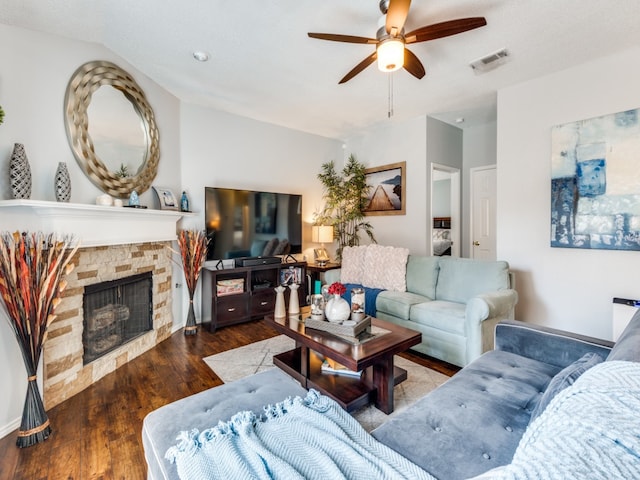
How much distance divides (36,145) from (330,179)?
12.2 feet

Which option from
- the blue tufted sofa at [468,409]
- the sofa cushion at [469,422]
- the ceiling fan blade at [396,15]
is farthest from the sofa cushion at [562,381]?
the ceiling fan blade at [396,15]

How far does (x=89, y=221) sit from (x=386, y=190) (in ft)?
12.3

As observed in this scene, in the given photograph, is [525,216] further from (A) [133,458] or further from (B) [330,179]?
(A) [133,458]

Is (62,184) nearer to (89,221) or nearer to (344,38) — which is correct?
(89,221)

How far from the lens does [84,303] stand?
2383 mm

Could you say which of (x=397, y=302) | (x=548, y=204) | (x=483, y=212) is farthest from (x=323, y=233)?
(x=548, y=204)

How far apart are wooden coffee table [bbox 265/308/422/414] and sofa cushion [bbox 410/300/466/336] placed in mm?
646

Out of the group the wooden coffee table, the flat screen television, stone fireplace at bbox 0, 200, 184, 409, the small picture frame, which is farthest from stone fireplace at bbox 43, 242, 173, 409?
the wooden coffee table

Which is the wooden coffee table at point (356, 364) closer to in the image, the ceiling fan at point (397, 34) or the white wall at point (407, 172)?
the ceiling fan at point (397, 34)

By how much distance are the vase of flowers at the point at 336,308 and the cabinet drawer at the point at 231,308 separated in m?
1.84

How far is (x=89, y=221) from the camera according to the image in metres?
2.25

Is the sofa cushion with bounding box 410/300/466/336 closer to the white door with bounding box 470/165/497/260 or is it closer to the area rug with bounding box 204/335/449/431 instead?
the area rug with bounding box 204/335/449/431

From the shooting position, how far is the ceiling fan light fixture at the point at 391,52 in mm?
1935

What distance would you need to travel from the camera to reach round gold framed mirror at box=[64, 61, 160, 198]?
2344mm
